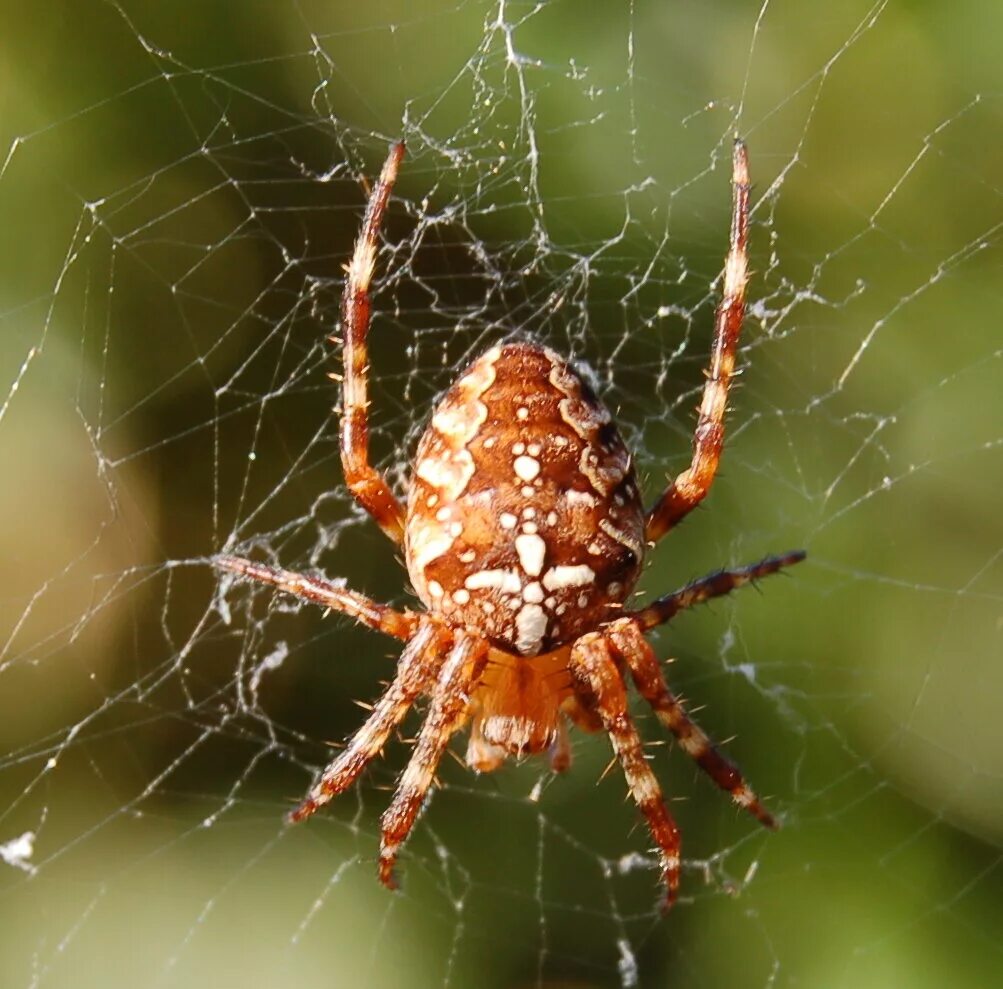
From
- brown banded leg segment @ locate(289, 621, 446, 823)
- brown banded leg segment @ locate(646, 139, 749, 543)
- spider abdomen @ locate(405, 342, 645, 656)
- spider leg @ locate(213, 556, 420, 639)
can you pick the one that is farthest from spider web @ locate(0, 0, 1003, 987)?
brown banded leg segment @ locate(646, 139, 749, 543)

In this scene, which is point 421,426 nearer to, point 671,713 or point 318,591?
point 318,591

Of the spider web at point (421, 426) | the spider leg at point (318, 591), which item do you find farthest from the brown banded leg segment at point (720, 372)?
the spider web at point (421, 426)

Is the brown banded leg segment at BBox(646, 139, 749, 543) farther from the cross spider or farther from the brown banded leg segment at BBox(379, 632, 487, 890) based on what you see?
the brown banded leg segment at BBox(379, 632, 487, 890)

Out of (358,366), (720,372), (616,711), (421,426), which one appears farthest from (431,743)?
(421,426)

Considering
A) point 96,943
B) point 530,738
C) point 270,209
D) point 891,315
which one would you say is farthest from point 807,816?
point 270,209

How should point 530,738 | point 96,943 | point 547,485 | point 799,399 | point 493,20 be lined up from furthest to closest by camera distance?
point 799,399 → point 96,943 → point 493,20 → point 530,738 → point 547,485

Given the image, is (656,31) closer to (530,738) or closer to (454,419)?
(454,419)
